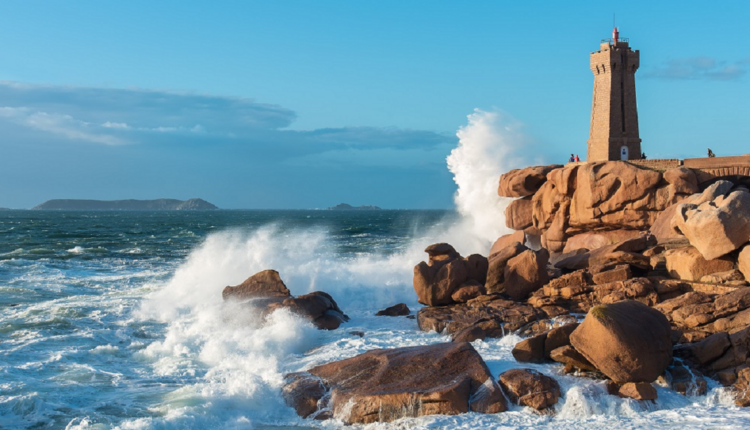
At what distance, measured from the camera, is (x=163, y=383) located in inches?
442

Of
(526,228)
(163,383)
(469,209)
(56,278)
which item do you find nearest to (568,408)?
(163,383)

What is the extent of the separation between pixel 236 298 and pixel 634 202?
1298 cm

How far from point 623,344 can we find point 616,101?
21.3m

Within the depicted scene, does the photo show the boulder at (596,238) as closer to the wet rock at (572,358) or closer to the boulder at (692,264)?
the boulder at (692,264)

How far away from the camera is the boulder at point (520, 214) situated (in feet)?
86.7

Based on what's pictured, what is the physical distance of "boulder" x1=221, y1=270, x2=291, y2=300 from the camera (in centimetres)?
1686

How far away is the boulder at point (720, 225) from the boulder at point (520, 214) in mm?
10778

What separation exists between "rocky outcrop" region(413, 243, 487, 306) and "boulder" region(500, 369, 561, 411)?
6.53 meters

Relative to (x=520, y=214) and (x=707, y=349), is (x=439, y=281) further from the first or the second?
(x=520, y=214)

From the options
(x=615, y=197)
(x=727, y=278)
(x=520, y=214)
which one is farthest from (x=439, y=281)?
(x=520, y=214)

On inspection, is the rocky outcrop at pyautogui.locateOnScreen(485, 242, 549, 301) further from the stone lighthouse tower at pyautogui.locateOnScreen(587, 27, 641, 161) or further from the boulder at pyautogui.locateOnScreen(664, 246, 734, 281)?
the stone lighthouse tower at pyautogui.locateOnScreen(587, 27, 641, 161)

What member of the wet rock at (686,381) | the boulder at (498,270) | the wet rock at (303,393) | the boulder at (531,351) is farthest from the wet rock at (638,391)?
the boulder at (498,270)

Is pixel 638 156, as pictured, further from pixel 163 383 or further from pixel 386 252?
pixel 163 383

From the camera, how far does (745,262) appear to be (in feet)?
47.1
